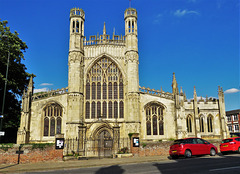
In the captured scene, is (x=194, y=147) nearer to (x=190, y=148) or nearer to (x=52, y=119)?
(x=190, y=148)

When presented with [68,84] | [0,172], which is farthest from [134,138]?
[68,84]

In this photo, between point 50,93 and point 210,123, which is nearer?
point 50,93

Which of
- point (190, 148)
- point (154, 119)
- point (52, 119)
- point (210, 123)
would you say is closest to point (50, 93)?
point (52, 119)

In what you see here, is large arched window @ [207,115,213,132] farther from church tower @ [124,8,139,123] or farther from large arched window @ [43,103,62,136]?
large arched window @ [43,103,62,136]

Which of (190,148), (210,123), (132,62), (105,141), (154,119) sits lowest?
(105,141)

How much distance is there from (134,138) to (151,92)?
1081 cm

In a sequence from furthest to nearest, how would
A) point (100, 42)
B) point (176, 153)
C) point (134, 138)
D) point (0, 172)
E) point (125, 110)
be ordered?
point (100, 42) < point (125, 110) < point (134, 138) < point (176, 153) < point (0, 172)

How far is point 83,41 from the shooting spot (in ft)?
98.3

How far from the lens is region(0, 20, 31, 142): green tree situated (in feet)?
87.4

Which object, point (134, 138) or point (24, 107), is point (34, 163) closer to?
point (134, 138)

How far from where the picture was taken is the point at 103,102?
28.2 meters

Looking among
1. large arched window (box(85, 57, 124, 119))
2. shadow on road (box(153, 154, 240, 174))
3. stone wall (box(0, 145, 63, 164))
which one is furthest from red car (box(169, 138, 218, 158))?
large arched window (box(85, 57, 124, 119))

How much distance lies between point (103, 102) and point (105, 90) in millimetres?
Answer: 1638

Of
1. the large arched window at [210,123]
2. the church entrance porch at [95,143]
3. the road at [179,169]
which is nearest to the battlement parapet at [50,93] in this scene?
the church entrance porch at [95,143]
